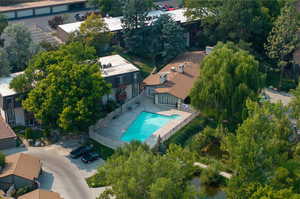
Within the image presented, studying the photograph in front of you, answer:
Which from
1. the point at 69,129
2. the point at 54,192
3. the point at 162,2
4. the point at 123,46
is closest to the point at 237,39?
the point at 123,46

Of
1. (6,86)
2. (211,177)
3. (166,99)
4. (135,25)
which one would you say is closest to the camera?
(211,177)

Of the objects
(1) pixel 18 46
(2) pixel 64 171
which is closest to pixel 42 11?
(1) pixel 18 46

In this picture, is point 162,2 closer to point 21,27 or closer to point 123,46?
point 123,46

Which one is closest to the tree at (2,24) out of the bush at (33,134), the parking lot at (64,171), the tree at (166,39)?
the tree at (166,39)

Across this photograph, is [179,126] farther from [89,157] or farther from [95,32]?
[95,32]

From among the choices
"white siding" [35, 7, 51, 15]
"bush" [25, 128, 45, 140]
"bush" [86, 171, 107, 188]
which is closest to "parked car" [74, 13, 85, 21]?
"white siding" [35, 7, 51, 15]

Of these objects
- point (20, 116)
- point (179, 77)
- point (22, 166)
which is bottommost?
point (22, 166)

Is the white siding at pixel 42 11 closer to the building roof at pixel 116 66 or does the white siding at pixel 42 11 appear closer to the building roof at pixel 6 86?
the building roof at pixel 116 66
